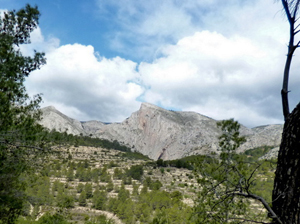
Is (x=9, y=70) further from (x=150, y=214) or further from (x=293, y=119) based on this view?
(x=150, y=214)

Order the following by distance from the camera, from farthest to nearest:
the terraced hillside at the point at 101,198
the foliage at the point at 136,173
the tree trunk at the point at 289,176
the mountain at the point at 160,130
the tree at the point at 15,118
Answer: the mountain at the point at 160,130
the foliage at the point at 136,173
the terraced hillside at the point at 101,198
the tree at the point at 15,118
the tree trunk at the point at 289,176

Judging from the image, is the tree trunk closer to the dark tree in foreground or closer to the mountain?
the dark tree in foreground

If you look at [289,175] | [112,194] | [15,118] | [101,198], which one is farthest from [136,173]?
[289,175]

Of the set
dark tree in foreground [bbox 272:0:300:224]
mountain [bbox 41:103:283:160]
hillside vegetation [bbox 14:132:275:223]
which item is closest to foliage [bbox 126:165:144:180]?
hillside vegetation [bbox 14:132:275:223]

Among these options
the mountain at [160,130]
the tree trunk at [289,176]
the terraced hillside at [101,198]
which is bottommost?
the terraced hillside at [101,198]

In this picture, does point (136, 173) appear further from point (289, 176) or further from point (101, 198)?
point (289, 176)

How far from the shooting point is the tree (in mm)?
6781

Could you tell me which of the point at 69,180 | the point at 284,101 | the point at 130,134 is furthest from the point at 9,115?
the point at 130,134

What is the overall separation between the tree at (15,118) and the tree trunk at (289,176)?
679cm

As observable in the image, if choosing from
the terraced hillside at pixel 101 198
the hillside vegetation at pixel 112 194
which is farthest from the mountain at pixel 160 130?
the terraced hillside at pixel 101 198

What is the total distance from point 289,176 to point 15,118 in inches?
348

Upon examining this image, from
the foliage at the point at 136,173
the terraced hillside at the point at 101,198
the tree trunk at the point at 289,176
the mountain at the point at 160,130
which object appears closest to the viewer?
the tree trunk at the point at 289,176

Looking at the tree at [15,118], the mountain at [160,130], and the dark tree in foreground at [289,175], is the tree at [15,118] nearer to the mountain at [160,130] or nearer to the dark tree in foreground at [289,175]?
the dark tree in foreground at [289,175]

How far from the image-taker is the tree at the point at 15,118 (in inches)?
267
